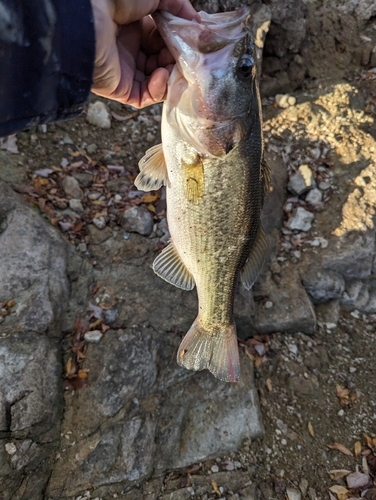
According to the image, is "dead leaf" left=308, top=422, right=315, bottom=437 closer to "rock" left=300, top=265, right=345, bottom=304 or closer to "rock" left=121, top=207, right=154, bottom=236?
"rock" left=300, top=265, right=345, bottom=304

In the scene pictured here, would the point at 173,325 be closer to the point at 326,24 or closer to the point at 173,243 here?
the point at 173,243

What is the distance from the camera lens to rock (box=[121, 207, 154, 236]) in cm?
380

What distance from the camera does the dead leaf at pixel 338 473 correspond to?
10.3 ft

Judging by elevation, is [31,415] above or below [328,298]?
above

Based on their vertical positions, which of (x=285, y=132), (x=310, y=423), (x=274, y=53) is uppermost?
(x=274, y=53)

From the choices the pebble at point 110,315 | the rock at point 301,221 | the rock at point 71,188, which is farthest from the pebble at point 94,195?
the rock at point 301,221

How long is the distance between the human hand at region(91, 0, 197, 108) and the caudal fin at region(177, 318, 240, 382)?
161 centimetres

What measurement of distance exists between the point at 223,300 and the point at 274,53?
4.54 meters

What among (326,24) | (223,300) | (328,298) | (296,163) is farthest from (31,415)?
(326,24)

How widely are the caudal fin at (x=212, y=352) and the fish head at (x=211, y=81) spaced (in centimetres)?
126

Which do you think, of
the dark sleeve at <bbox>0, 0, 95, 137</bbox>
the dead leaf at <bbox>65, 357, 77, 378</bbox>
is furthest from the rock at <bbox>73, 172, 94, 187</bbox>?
the dark sleeve at <bbox>0, 0, 95, 137</bbox>

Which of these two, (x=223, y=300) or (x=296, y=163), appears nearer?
(x=223, y=300)

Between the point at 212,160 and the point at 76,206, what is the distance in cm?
212

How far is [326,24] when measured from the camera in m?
6.23
